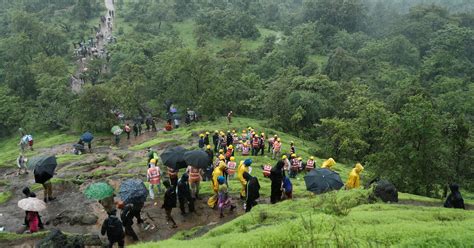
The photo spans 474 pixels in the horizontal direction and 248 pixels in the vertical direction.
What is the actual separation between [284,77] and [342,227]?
3748 cm

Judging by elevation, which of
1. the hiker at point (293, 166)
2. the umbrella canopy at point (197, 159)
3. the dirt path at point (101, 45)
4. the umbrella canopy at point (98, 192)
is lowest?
the hiker at point (293, 166)

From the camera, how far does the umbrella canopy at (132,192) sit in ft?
50.8

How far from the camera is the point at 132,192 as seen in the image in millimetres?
15562

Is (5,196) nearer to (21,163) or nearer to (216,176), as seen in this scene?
(21,163)

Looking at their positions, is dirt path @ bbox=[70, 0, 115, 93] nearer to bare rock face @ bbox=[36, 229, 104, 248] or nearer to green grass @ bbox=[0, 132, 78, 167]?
green grass @ bbox=[0, 132, 78, 167]

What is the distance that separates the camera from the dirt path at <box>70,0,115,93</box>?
58.1 m

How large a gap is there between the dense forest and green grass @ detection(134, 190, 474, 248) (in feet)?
26.9

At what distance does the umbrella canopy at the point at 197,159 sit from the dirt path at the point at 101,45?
40.6 m

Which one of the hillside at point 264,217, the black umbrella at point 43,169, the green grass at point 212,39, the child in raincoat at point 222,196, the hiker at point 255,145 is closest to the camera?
the hillside at point 264,217

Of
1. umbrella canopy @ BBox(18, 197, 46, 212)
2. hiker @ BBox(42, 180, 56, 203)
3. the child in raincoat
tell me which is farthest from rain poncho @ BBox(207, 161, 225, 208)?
hiker @ BBox(42, 180, 56, 203)

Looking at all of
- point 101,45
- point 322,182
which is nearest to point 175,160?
point 322,182

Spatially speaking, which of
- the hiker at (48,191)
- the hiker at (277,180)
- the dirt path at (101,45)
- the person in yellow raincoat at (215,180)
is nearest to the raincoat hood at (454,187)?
the hiker at (277,180)

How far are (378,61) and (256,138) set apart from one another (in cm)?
4275

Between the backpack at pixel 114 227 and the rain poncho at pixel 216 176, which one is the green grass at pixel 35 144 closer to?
the rain poncho at pixel 216 176
